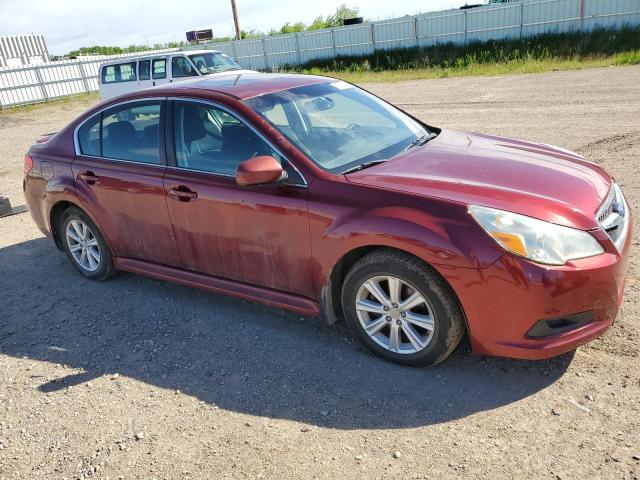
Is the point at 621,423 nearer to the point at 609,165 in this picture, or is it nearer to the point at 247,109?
the point at 247,109

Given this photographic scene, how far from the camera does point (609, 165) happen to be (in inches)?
277

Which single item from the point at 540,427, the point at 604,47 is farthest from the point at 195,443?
the point at 604,47

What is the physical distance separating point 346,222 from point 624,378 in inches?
69.2

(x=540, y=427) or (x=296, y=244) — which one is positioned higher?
(x=296, y=244)

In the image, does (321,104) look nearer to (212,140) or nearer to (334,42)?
(212,140)

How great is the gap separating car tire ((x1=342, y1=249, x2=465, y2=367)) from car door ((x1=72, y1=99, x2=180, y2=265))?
1638 millimetres

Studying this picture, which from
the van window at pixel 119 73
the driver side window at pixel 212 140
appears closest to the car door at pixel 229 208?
the driver side window at pixel 212 140

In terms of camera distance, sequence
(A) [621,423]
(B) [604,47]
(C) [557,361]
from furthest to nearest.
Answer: (B) [604,47] < (C) [557,361] < (A) [621,423]

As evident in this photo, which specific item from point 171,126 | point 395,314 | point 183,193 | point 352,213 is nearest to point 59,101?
point 171,126

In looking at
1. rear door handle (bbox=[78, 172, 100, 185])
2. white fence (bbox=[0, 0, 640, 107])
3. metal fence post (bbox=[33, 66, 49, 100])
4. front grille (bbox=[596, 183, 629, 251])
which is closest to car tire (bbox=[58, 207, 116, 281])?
rear door handle (bbox=[78, 172, 100, 185])

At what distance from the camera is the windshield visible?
15.6 metres

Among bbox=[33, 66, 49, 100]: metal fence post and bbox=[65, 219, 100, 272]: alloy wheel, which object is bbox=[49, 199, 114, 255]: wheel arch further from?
bbox=[33, 66, 49, 100]: metal fence post

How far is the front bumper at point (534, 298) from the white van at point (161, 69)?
13.0 m

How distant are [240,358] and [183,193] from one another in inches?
49.5
